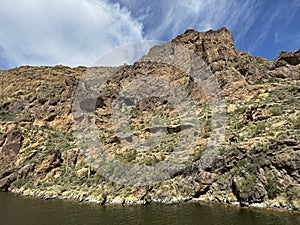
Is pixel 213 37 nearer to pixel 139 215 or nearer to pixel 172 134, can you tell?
pixel 172 134

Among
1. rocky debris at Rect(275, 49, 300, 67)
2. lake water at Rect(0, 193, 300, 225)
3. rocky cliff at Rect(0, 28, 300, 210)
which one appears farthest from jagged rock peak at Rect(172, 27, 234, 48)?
lake water at Rect(0, 193, 300, 225)

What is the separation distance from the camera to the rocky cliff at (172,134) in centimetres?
2716

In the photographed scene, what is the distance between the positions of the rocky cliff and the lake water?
2142 mm

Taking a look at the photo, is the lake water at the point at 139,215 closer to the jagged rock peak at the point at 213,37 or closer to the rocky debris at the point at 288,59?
the rocky debris at the point at 288,59

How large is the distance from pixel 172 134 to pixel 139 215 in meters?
21.8

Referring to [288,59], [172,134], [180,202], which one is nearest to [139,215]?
[180,202]

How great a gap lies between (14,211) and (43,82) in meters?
60.6

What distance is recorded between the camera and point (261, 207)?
2294 centimetres

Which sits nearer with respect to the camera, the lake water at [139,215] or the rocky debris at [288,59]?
the lake water at [139,215]

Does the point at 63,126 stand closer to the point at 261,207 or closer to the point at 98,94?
the point at 98,94

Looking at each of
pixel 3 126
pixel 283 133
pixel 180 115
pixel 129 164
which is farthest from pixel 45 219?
pixel 3 126

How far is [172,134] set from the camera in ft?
146

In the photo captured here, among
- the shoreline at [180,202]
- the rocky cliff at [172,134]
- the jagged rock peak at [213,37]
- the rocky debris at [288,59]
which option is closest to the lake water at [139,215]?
the shoreline at [180,202]

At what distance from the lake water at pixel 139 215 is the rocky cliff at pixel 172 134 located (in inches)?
84.3
